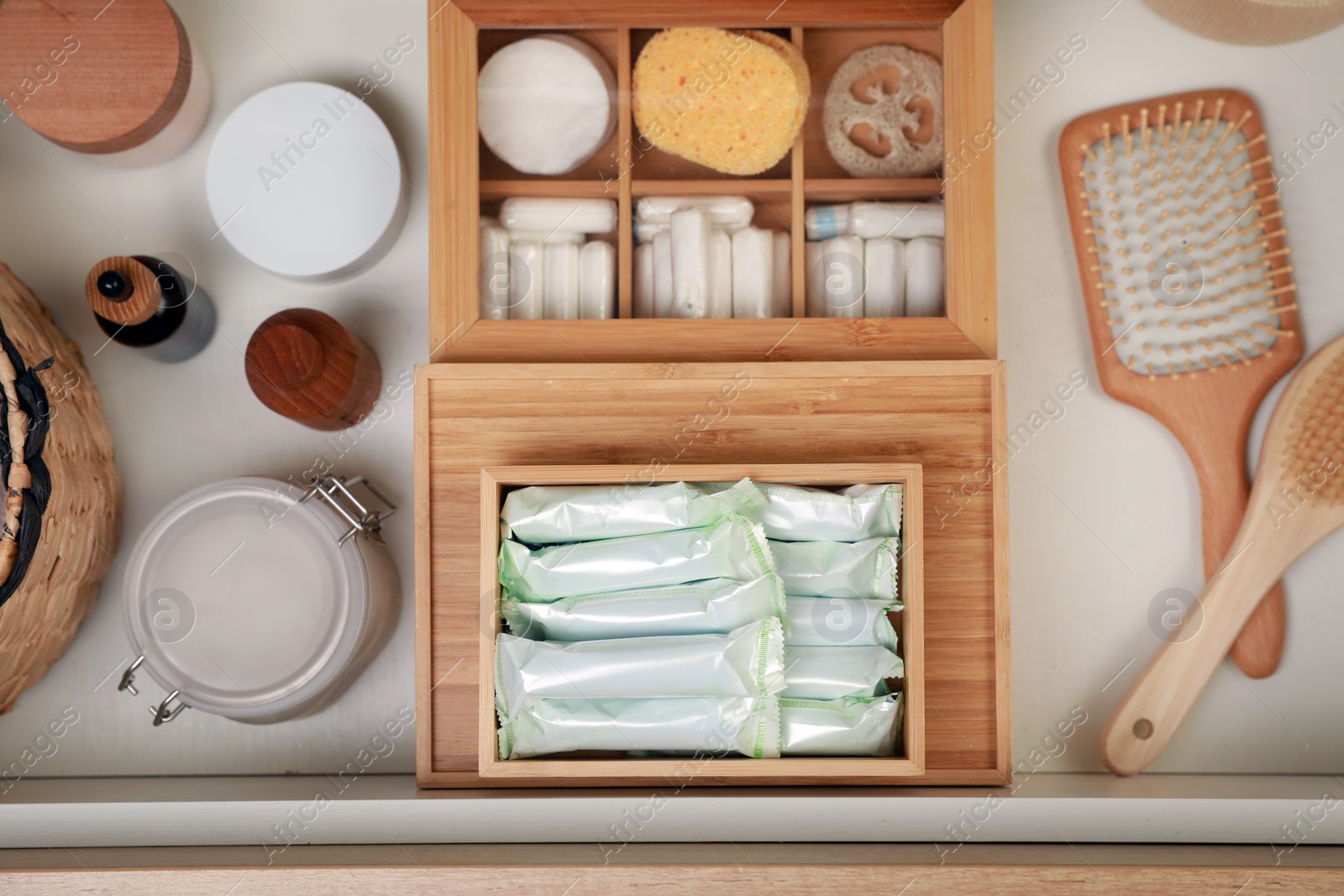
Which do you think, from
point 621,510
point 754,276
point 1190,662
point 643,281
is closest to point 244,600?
point 621,510

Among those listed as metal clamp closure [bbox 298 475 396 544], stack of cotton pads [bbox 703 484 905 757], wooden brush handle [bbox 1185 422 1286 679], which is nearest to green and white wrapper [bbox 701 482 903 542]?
stack of cotton pads [bbox 703 484 905 757]

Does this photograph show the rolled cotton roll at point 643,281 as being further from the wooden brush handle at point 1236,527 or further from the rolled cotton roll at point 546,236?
the wooden brush handle at point 1236,527

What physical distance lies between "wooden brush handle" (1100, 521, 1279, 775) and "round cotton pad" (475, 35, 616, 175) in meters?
0.92

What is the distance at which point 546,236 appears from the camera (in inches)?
33.8

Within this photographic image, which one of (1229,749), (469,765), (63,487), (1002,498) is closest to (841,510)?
(1002,498)

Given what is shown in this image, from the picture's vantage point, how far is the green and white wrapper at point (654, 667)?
0.72m

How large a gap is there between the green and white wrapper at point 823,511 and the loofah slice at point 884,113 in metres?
0.35

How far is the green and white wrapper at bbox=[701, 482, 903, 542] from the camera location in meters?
0.76

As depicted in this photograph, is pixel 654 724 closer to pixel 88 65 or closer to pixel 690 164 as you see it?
pixel 690 164

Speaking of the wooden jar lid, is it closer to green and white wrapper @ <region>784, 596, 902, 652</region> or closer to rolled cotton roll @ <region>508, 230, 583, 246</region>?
rolled cotton roll @ <region>508, 230, 583, 246</region>

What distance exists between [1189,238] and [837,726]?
768 millimetres

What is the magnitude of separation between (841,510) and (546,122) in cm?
51

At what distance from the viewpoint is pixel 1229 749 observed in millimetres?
1041

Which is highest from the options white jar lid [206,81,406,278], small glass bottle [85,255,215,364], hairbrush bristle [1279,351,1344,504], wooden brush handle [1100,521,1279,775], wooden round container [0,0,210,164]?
wooden round container [0,0,210,164]
